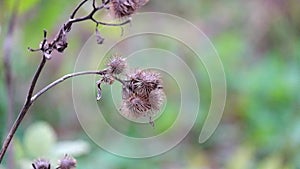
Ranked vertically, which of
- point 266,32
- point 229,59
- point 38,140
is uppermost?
point 266,32

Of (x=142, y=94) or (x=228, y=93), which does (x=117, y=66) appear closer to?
(x=142, y=94)

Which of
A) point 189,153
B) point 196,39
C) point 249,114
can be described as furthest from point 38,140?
point 196,39

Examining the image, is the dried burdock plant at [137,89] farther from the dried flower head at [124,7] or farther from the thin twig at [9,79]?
the thin twig at [9,79]

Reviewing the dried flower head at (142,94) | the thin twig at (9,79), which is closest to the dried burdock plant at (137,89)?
the dried flower head at (142,94)

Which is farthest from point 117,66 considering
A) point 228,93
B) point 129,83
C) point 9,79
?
point 228,93

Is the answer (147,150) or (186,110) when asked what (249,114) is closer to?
(186,110)
